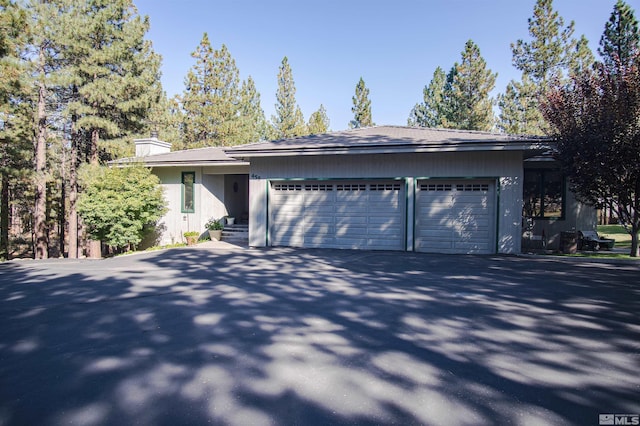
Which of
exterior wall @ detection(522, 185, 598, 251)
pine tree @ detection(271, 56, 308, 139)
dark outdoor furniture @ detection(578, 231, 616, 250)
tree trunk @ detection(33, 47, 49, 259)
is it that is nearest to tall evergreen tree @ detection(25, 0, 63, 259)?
tree trunk @ detection(33, 47, 49, 259)

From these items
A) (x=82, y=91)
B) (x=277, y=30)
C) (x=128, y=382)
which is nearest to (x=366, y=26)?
(x=277, y=30)

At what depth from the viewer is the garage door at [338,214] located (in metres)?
12.0

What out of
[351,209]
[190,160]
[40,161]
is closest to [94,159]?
[40,161]

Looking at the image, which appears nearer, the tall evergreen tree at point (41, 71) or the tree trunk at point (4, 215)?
the tall evergreen tree at point (41, 71)

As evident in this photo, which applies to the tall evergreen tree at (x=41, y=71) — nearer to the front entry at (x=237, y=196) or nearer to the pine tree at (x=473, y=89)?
the front entry at (x=237, y=196)

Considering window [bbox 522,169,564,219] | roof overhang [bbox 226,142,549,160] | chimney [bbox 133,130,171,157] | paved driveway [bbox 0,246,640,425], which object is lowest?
paved driveway [bbox 0,246,640,425]

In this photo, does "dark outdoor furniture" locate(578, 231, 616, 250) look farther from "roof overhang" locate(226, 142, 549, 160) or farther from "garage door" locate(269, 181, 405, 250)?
"garage door" locate(269, 181, 405, 250)

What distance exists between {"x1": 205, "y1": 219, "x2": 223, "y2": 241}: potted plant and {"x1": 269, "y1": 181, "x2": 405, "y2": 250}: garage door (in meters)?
3.08

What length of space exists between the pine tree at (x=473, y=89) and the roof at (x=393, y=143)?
14351mm

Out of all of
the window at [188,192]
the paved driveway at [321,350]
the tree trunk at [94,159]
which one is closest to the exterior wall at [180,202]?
the window at [188,192]

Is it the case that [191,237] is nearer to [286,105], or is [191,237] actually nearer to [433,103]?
[286,105]

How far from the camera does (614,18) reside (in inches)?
700

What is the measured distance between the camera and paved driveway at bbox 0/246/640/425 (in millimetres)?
2941

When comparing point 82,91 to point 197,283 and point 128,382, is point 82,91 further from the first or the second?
point 128,382
